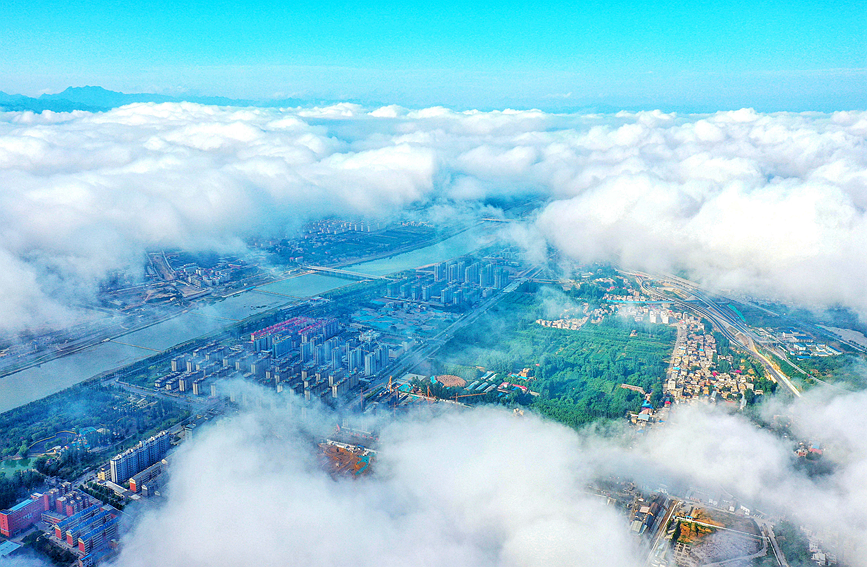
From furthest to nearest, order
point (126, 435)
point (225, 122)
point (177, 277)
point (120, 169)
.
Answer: point (225, 122) < point (120, 169) < point (177, 277) < point (126, 435)

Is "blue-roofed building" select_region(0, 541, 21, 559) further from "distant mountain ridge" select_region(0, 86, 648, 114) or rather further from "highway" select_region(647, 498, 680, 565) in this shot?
"distant mountain ridge" select_region(0, 86, 648, 114)

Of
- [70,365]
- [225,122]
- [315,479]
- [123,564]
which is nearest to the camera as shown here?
[123,564]

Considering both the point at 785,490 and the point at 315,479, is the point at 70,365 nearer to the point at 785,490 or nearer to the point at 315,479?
the point at 315,479

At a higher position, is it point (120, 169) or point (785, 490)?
point (120, 169)

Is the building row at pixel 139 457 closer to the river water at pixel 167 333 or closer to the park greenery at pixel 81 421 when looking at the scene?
the park greenery at pixel 81 421

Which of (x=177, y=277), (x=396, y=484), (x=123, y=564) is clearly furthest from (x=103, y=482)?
(x=177, y=277)

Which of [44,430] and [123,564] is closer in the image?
[123,564]

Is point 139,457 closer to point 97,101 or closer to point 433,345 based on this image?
point 433,345
